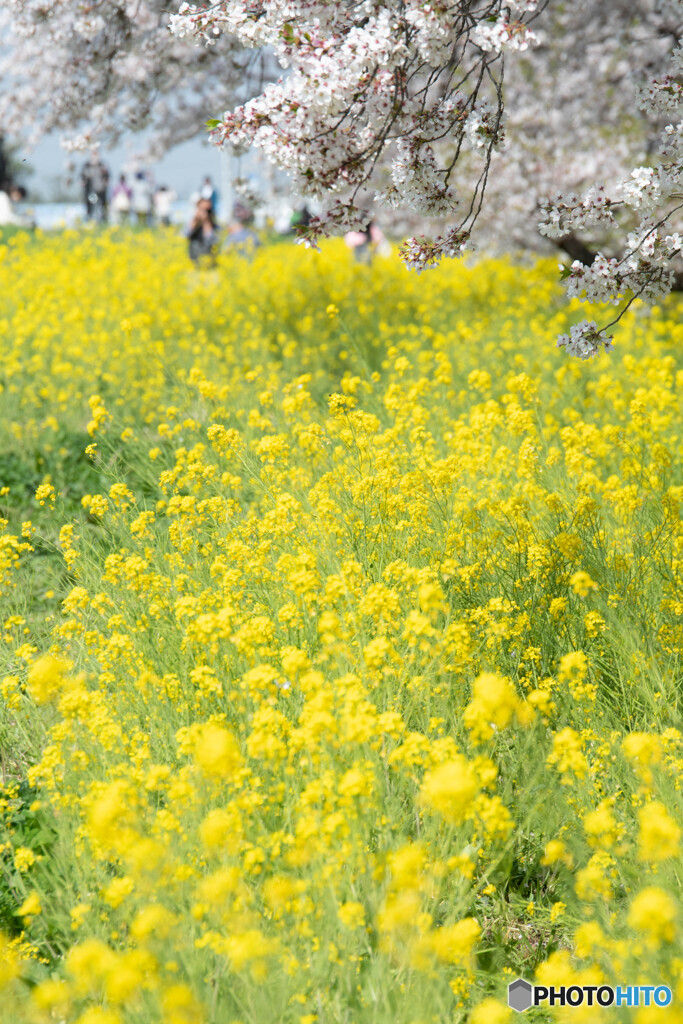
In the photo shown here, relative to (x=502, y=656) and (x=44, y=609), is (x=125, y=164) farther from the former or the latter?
(x=502, y=656)

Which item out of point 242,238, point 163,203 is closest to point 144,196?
point 163,203

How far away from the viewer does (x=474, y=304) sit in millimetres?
10641

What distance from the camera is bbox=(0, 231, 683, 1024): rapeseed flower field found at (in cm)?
204

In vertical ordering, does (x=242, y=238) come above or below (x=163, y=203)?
above

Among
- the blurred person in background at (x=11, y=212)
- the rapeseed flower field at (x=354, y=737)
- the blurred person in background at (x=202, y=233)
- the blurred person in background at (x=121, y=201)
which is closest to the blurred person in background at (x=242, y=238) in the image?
the blurred person in background at (x=202, y=233)

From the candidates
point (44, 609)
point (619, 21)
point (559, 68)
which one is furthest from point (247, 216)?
point (44, 609)

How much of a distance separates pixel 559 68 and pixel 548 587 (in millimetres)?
10547

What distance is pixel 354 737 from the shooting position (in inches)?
88.2

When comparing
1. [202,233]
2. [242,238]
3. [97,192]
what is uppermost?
[202,233]

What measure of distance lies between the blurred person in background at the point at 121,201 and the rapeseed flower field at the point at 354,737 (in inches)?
978

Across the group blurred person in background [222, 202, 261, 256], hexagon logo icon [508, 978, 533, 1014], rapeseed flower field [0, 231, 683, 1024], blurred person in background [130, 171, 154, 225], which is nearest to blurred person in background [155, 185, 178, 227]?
blurred person in background [130, 171, 154, 225]

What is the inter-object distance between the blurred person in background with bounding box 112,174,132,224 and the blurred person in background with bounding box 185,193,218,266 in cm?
1427

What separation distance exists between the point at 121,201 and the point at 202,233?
16.0 metres

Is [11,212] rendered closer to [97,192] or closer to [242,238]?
[97,192]
